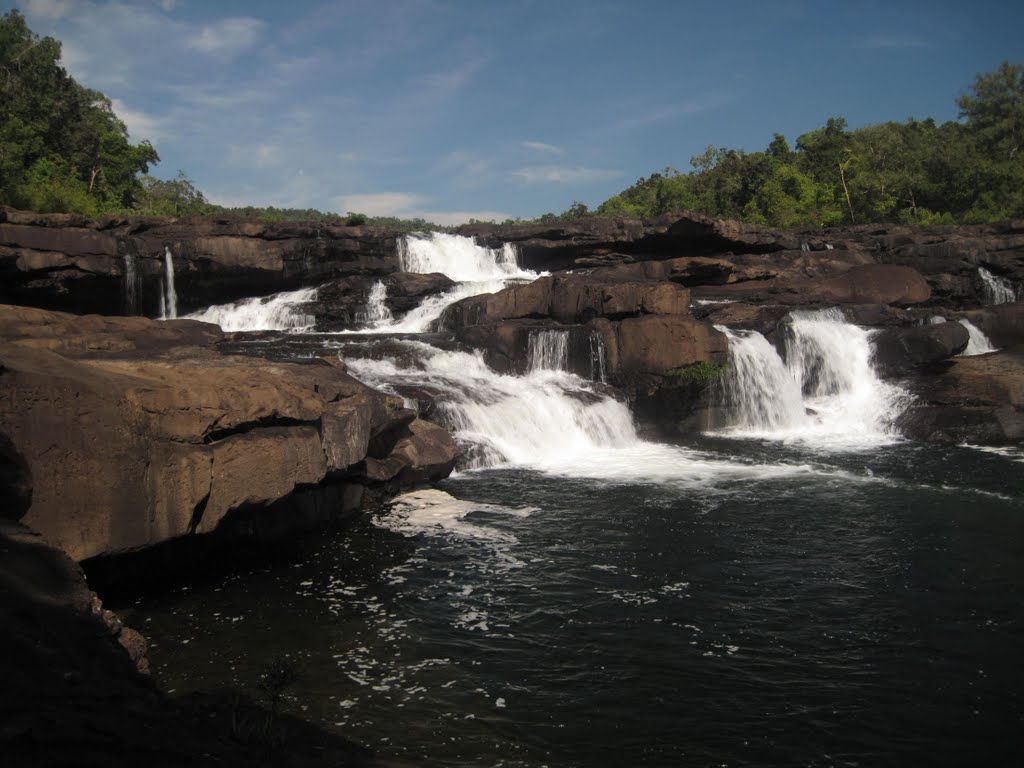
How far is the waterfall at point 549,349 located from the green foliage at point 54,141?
22.0m

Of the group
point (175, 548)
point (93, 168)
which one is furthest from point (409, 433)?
point (93, 168)

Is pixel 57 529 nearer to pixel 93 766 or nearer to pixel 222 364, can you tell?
pixel 222 364

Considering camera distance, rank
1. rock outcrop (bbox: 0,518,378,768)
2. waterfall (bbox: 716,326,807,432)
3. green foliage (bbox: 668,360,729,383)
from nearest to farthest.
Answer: rock outcrop (bbox: 0,518,378,768) < green foliage (bbox: 668,360,729,383) < waterfall (bbox: 716,326,807,432)

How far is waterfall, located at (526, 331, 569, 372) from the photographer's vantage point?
770 inches

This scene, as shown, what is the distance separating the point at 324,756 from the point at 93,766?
1580 mm

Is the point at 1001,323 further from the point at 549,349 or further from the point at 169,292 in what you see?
the point at 169,292

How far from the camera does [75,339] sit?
35.9 ft

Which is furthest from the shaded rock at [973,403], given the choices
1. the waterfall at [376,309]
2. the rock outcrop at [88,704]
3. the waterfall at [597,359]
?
the rock outcrop at [88,704]

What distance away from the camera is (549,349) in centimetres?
1959

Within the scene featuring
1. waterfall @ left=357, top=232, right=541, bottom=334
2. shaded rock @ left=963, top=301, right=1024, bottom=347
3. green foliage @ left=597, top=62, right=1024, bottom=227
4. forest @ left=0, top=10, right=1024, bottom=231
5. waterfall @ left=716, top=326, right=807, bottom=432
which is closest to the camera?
waterfall @ left=716, top=326, right=807, bottom=432

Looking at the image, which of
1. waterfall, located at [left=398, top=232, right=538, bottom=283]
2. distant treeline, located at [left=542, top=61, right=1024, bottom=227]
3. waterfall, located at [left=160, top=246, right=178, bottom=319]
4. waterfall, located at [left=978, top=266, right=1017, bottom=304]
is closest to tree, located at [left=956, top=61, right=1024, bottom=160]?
distant treeline, located at [left=542, top=61, right=1024, bottom=227]

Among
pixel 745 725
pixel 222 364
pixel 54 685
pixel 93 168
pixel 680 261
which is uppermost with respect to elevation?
pixel 93 168

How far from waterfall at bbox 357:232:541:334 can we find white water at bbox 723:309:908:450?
386 inches

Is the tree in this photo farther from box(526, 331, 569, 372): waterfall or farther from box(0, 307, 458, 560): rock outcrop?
box(0, 307, 458, 560): rock outcrop
